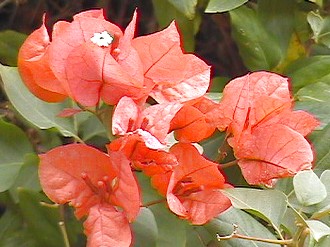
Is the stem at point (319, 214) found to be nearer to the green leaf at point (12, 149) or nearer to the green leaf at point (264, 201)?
the green leaf at point (264, 201)

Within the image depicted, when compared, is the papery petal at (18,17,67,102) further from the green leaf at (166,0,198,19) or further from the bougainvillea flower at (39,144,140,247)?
the green leaf at (166,0,198,19)

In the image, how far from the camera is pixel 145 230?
2.74 ft

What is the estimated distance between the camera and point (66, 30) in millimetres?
711

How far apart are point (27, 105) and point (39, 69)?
0.48 ft

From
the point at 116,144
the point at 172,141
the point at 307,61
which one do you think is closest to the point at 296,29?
the point at 307,61

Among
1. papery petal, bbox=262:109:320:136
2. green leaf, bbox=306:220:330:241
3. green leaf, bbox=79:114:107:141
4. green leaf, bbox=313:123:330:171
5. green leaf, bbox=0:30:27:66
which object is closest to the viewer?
green leaf, bbox=306:220:330:241

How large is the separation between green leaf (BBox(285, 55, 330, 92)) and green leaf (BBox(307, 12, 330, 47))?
3 centimetres

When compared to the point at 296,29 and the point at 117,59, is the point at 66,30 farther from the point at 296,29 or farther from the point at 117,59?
the point at 296,29

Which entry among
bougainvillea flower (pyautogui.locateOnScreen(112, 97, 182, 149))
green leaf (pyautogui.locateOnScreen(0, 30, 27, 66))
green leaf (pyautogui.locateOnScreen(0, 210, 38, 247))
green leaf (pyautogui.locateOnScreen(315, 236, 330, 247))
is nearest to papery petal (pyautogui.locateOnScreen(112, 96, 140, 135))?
bougainvillea flower (pyautogui.locateOnScreen(112, 97, 182, 149))

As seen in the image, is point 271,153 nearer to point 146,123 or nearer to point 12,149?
point 146,123

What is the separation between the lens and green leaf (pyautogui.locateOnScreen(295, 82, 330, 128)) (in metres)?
0.92

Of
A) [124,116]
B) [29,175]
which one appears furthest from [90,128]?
[124,116]

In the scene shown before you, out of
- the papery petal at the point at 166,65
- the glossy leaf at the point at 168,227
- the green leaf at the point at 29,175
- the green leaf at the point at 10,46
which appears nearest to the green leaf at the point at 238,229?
the glossy leaf at the point at 168,227

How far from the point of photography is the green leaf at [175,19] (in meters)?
1.04
